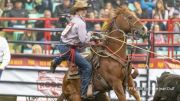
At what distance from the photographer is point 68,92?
1180cm

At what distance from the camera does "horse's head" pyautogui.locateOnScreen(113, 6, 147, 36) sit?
38.9 feet

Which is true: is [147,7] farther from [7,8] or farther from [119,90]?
[119,90]

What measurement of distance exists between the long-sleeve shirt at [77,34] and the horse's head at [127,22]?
78 cm

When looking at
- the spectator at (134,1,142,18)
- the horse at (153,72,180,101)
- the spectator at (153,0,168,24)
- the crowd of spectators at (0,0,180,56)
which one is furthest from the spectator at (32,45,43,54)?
the spectator at (153,0,168,24)

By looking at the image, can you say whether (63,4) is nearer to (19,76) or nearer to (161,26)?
(161,26)

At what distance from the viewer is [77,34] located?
37.7ft

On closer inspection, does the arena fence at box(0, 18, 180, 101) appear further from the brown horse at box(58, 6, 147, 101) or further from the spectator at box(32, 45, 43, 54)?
the brown horse at box(58, 6, 147, 101)

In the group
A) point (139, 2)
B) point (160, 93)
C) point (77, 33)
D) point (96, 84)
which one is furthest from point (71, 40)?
point (139, 2)

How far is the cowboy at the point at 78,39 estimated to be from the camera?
37.3ft

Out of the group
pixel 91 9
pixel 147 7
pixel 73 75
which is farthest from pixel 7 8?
pixel 73 75

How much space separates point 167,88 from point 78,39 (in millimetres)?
2295

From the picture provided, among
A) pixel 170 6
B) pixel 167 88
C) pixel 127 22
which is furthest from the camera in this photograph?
pixel 170 6

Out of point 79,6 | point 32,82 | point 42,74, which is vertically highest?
point 79,6

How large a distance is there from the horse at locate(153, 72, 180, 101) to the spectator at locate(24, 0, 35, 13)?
5842 mm
